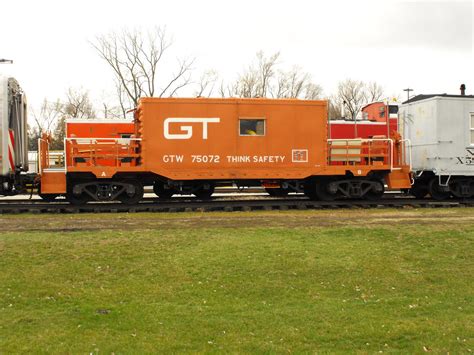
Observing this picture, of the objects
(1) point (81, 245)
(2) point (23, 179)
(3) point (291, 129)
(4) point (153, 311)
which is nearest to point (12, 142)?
(2) point (23, 179)

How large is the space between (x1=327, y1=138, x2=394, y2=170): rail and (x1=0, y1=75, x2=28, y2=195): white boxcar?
28.5 feet

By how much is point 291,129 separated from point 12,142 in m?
7.53

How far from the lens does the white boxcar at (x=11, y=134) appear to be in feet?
39.2

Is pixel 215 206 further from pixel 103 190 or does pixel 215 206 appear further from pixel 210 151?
pixel 103 190

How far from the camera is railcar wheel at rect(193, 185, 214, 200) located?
1390 centimetres

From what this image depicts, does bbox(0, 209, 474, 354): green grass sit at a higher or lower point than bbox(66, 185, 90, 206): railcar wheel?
lower

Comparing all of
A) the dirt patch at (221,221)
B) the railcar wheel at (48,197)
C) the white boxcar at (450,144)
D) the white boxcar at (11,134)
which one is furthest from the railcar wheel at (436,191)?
the white boxcar at (11,134)

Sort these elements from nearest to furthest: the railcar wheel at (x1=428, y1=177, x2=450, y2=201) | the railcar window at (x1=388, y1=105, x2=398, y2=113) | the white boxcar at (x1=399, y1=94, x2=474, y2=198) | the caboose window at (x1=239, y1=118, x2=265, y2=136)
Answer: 1. the caboose window at (x1=239, y1=118, x2=265, y2=136)
2. the white boxcar at (x1=399, y1=94, x2=474, y2=198)
3. the railcar wheel at (x1=428, y1=177, x2=450, y2=201)
4. the railcar window at (x1=388, y1=105, x2=398, y2=113)

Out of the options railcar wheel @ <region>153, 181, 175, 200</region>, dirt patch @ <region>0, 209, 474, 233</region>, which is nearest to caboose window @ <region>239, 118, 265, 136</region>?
dirt patch @ <region>0, 209, 474, 233</region>

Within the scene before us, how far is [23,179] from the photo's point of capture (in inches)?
493

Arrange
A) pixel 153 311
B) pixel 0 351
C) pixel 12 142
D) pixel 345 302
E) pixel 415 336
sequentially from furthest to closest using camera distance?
pixel 12 142 → pixel 345 302 → pixel 153 311 → pixel 415 336 → pixel 0 351

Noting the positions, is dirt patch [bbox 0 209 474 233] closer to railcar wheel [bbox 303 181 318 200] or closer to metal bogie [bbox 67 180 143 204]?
metal bogie [bbox 67 180 143 204]

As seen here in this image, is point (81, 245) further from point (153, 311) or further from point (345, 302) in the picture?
point (345, 302)

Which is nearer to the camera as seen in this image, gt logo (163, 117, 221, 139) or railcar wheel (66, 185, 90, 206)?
gt logo (163, 117, 221, 139)
